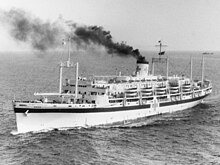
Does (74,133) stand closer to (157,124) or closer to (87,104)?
(87,104)

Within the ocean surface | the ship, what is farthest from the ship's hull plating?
the ocean surface

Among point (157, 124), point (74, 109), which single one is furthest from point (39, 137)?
point (157, 124)

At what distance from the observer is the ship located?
37.8 metres

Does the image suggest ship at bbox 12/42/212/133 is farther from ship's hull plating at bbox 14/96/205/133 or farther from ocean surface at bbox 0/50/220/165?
ocean surface at bbox 0/50/220/165

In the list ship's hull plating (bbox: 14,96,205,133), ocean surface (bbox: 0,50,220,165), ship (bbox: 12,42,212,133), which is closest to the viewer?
ocean surface (bbox: 0,50,220,165)

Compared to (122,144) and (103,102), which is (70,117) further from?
(122,144)

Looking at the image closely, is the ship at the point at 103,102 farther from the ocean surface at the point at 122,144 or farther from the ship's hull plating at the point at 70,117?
the ocean surface at the point at 122,144

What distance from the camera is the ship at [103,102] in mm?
37844

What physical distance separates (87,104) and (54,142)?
7594 millimetres

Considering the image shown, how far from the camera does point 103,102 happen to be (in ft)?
138

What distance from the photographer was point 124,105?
44156mm

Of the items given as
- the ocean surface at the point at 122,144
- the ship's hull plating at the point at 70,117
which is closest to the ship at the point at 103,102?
the ship's hull plating at the point at 70,117

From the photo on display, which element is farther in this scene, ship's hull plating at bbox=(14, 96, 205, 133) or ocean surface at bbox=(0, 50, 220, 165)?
ship's hull plating at bbox=(14, 96, 205, 133)

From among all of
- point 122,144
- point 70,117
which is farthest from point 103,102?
point 122,144
